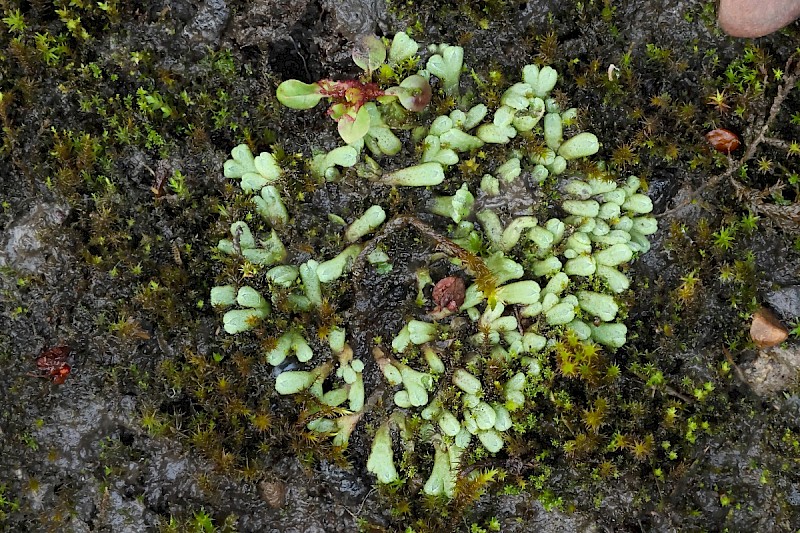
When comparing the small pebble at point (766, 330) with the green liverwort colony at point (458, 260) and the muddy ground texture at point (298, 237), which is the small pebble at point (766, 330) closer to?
the muddy ground texture at point (298, 237)

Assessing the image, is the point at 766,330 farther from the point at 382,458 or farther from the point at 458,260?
the point at 382,458

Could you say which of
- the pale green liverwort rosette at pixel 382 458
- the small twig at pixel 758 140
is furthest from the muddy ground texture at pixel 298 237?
the pale green liverwort rosette at pixel 382 458

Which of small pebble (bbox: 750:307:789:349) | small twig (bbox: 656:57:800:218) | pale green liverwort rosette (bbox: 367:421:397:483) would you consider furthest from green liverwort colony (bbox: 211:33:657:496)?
small pebble (bbox: 750:307:789:349)

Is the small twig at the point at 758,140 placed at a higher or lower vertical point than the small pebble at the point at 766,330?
higher

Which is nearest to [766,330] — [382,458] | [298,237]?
[382,458]

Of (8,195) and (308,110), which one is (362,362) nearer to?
(308,110)
